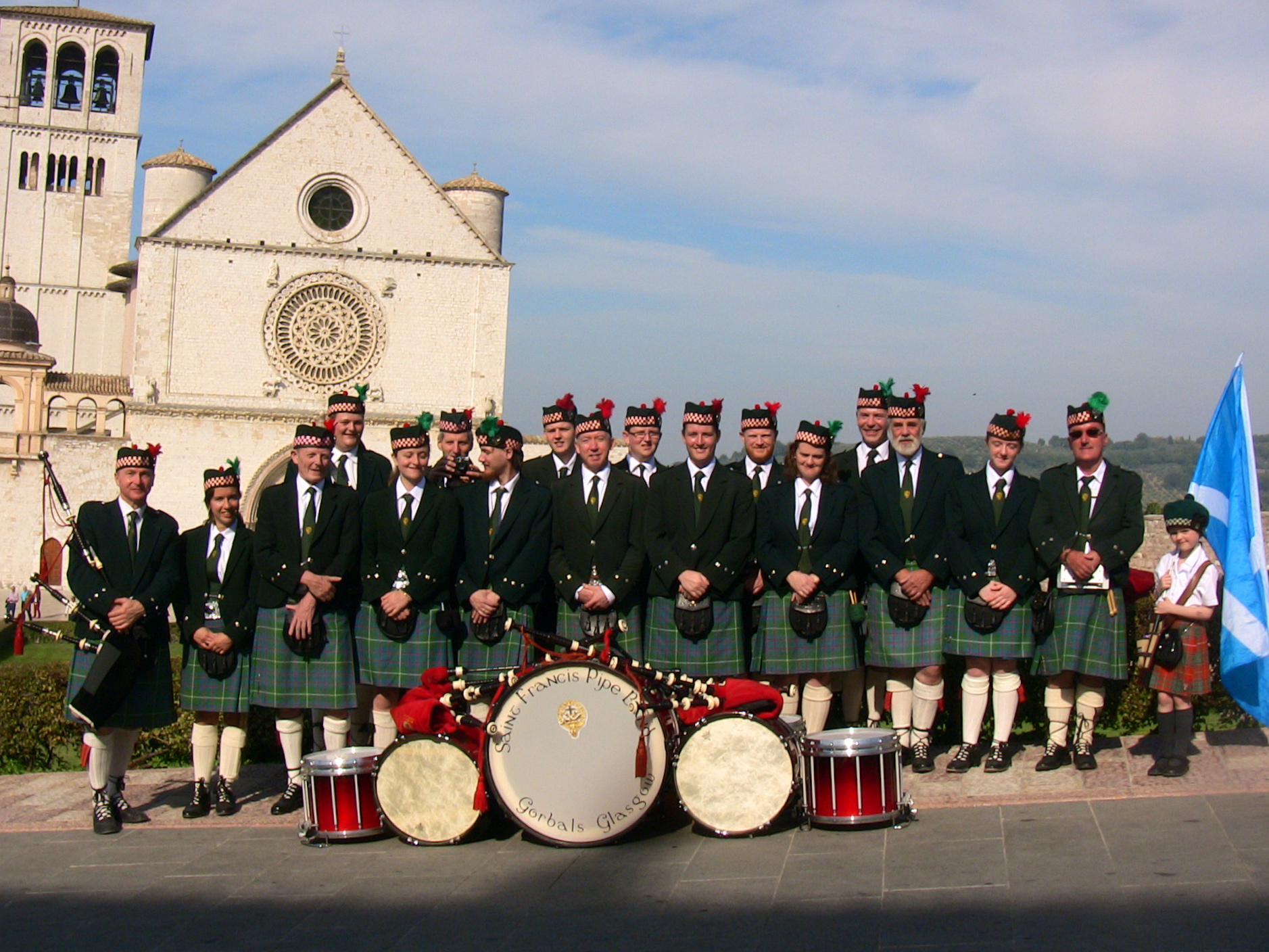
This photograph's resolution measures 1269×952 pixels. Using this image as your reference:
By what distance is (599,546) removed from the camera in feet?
25.0

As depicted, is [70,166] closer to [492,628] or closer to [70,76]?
[70,76]

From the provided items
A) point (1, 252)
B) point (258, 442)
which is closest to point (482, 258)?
point (258, 442)

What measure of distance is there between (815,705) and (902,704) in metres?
0.54

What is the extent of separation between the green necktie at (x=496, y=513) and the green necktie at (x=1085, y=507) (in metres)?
3.16

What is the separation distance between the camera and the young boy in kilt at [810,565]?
25.0ft

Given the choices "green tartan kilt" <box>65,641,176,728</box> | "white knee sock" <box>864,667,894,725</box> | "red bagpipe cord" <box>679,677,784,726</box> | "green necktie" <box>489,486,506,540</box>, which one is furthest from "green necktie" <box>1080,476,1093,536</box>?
"green tartan kilt" <box>65,641,176,728</box>

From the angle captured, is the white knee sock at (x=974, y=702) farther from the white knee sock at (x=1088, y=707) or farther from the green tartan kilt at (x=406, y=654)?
the green tartan kilt at (x=406, y=654)

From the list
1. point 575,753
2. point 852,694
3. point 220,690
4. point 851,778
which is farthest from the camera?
point 852,694

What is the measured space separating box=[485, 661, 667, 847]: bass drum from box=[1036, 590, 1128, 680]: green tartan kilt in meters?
2.44

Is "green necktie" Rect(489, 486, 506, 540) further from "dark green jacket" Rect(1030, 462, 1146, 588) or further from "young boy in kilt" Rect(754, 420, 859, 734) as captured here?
"dark green jacket" Rect(1030, 462, 1146, 588)

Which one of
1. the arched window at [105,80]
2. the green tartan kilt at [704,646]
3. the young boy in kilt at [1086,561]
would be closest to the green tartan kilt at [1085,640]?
the young boy in kilt at [1086,561]

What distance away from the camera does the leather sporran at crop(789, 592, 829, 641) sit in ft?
24.8

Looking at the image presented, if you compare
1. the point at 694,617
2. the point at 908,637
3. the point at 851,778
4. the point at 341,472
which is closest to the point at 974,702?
the point at 908,637

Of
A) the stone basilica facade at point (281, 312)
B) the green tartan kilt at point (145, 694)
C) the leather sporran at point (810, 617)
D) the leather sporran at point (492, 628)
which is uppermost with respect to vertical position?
the stone basilica facade at point (281, 312)
